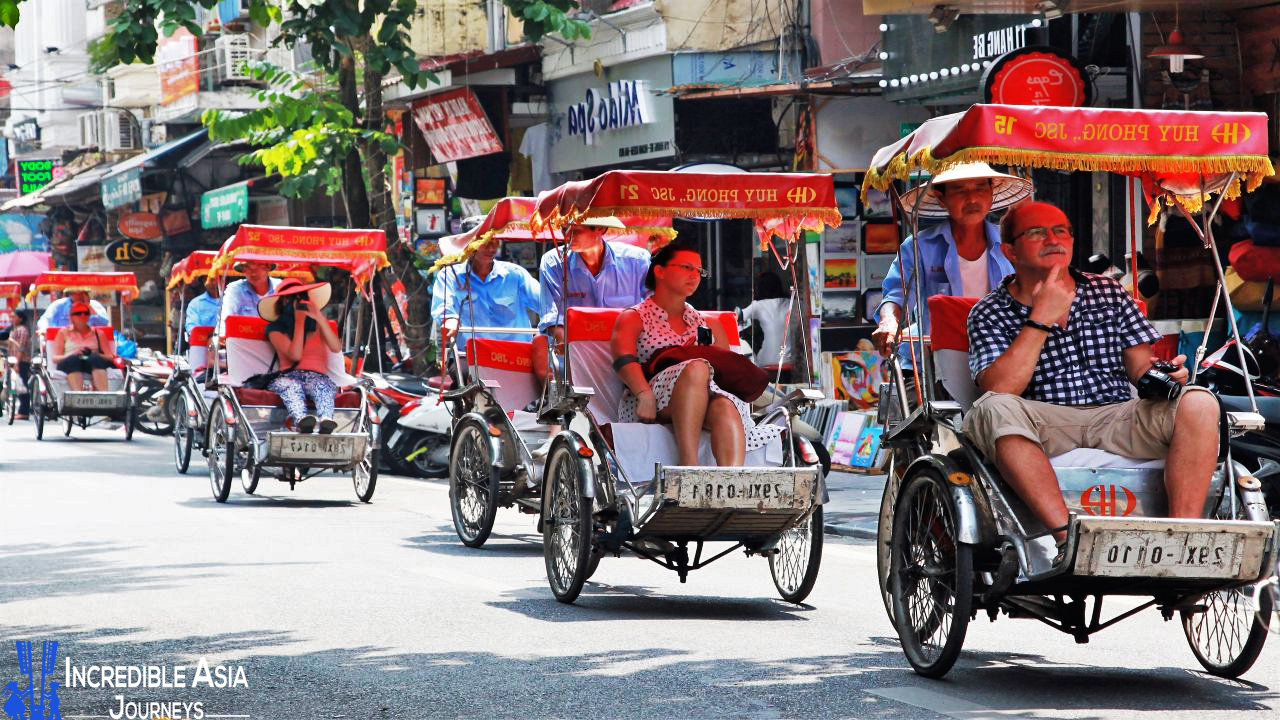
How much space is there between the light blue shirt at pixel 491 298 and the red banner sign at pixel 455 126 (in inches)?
434

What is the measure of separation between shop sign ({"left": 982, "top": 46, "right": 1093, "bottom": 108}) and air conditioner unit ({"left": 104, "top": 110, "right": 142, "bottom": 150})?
30.3 meters

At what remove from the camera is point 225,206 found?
1267 inches

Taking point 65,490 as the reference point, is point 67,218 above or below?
above

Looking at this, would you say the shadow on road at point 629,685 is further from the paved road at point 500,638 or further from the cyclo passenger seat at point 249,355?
the cyclo passenger seat at point 249,355

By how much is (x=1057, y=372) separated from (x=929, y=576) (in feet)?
3.02

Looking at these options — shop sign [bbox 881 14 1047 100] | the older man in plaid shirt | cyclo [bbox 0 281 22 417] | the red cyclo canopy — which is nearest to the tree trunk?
the red cyclo canopy

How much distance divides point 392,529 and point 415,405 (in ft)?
18.2

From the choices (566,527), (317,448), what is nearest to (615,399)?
(566,527)

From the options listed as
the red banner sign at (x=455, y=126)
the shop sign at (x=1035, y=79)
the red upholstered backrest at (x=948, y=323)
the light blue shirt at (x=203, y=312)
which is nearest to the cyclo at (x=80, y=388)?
the light blue shirt at (x=203, y=312)

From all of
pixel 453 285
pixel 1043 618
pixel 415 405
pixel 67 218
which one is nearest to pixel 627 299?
pixel 453 285

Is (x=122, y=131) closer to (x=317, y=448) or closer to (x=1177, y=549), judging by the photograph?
(x=317, y=448)

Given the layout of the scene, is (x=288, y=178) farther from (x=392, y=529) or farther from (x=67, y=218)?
(x=67, y=218)

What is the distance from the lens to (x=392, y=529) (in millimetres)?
12820

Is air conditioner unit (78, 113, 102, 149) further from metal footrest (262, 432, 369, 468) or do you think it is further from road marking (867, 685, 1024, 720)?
road marking (867, 685, 1024, 720)
